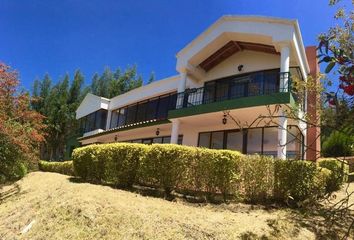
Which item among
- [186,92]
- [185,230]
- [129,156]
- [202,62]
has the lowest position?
[185,230]

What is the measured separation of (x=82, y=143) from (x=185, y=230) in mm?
27606

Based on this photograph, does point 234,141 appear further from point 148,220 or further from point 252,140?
point 148,220

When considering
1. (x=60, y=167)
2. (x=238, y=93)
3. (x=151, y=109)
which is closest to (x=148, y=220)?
(x=238, y=93)

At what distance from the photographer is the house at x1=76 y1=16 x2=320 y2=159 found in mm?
15109

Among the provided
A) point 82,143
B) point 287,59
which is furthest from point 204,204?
point 82,143

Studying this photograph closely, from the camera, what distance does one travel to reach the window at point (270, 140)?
638 inches

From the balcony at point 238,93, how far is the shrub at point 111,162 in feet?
19.4

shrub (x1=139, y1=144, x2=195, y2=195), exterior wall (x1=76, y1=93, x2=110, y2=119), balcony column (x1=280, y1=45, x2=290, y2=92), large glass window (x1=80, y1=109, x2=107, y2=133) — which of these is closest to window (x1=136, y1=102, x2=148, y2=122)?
exterior wall (x1=76, y1=93, x2=110, y2=119)

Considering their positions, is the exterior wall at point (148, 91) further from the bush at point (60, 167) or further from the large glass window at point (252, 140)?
the bush at point (60, 167)

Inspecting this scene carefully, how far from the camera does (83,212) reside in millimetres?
8445

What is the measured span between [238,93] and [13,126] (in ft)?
36.3

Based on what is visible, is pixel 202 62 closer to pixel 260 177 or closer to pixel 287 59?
pixel 287 59

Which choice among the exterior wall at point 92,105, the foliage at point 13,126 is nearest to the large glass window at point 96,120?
the exterior wall at point 92,105

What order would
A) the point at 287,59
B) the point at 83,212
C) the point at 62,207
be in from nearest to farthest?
1. the point at 83,212
2. the point at 62,207
3. the point at 287,59
